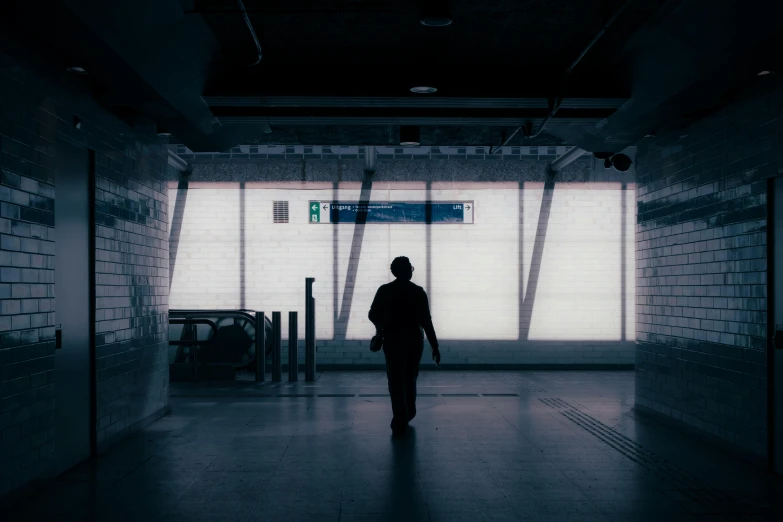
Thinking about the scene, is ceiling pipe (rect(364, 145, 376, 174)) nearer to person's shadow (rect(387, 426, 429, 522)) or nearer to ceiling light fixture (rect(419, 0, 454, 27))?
person's shadow (rect(387, 426, 429, 522))

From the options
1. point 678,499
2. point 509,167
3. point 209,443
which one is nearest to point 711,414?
point 678,499

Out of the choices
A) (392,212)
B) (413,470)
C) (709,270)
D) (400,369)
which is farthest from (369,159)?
(413,470)

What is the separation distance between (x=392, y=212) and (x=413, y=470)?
7621 mm

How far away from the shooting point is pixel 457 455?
560 cm

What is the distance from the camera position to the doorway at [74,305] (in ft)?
16.8

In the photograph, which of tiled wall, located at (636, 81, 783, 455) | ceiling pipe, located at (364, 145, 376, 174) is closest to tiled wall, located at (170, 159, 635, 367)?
ceiling pipe, located at (364, 145, 376, 174)

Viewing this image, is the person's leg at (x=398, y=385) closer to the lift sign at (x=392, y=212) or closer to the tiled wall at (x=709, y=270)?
the tiled wall at (x=709, y=270)

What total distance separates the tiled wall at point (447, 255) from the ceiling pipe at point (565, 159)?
239mm

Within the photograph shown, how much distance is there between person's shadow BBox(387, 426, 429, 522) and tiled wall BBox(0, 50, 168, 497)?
230 centimetres

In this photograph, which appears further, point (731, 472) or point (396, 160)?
point (396, 160)

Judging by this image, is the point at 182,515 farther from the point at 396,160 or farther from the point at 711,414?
the point at 396,160

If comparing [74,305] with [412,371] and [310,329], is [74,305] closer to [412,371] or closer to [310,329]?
[412,371]

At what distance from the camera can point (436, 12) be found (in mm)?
4617

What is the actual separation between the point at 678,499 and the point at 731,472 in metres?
1.04
